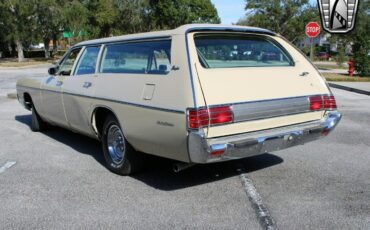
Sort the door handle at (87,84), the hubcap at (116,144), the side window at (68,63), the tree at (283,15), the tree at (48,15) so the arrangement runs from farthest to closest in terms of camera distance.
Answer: the tree at (283,15) → the tree at (48,15) → the side window at (68,63) → the door handle at (87,84) → the hubcap at (116,144)

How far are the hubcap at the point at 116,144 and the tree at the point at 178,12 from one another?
6741 cm

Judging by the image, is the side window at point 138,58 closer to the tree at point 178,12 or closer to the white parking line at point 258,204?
the white parking line at point 258,204

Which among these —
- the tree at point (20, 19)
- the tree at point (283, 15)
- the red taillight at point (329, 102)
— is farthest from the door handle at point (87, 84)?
the tree at point (283, 15)

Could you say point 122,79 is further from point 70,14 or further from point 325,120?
point 70,14

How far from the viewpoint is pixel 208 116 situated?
4.24 metres

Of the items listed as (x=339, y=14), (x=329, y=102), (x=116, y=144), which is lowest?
(x=116, y=144)

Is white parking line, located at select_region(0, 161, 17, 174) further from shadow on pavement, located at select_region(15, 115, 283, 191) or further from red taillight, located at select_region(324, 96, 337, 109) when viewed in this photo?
red taillight, located at select_region(324, 96, 337, 109)

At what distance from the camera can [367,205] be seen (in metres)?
4.41

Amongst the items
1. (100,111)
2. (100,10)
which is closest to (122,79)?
(100,111)

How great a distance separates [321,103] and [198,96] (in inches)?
69.9

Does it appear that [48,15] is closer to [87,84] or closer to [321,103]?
[87,84]

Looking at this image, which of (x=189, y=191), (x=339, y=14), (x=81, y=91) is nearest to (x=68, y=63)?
(x=81, y=91)

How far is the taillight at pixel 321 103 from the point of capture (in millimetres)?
5145

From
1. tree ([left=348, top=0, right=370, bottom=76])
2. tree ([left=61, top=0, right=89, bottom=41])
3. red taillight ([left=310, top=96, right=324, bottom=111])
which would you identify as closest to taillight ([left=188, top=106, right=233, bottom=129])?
red taillight ([left=310, top=96, right=324, bottom=111])
